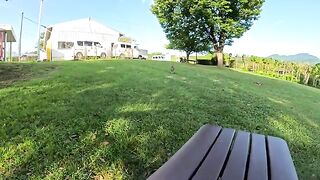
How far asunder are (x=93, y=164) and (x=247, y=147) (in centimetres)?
173

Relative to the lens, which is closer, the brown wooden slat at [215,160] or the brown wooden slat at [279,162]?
the brown wooden slat at [215,160]

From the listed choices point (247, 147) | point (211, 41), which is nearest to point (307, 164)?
point (247, 147)

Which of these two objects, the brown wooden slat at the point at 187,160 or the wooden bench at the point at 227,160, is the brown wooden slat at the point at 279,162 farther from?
the brown wooden slat at the point at 187,160

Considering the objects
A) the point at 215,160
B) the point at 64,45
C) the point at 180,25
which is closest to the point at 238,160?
the point at 215,160

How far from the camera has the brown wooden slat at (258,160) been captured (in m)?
1.99

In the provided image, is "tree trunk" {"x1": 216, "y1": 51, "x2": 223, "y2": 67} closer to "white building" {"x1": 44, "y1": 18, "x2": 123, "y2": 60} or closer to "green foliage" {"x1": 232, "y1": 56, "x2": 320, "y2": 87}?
"green foliage" {"x1": 232, "y1": 56, "x2": 320, "y2": 87}

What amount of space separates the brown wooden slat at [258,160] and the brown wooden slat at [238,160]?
42 millimetres

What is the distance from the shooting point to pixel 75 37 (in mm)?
38906

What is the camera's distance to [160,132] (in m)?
4.68

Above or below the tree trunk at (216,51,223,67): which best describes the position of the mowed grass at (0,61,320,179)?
below

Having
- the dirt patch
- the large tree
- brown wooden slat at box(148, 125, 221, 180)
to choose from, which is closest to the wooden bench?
brown wooden slat at box(148, 125, 221, 180)

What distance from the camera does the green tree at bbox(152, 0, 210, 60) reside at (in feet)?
92.2

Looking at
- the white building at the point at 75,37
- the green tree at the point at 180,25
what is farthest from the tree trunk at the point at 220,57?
the white building at the point at 75,37

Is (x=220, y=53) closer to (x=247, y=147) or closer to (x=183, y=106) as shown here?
(x=183, y=106)
